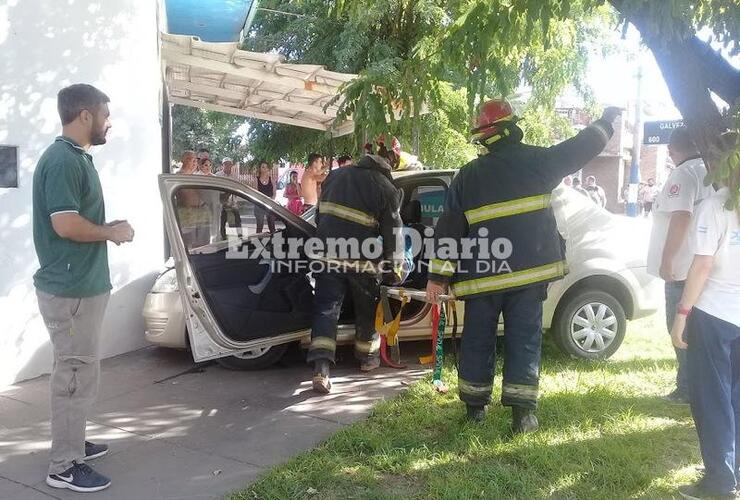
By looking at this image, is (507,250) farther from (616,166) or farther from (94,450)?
(616,166)

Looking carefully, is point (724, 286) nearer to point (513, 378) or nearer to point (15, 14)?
point (513, 378)

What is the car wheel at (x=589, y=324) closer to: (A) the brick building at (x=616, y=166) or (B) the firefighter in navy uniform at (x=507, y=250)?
(B) the firefighter in navy uniform at (x=507, y=250)

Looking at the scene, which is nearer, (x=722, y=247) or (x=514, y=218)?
(x=722, y=247)

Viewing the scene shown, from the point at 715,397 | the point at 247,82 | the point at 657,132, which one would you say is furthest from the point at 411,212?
the point at 657,132

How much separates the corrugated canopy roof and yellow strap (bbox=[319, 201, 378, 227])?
85 cm

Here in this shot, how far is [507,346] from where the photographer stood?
12.2 ft

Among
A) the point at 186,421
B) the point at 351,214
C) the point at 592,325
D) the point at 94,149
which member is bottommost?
the point at 186,421

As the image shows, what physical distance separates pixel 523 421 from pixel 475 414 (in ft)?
1.00

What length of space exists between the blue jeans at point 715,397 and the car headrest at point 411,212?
2655 millimetres

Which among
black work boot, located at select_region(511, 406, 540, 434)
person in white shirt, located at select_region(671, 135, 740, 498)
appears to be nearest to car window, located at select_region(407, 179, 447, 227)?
black work boot, located at select_region(511, 406, 540, 434)

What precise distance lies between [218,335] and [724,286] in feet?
10.2

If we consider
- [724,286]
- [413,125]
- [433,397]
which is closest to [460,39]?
[413,125]

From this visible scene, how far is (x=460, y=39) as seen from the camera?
3.74 m

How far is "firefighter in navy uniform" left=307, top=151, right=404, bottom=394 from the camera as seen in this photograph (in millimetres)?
4582
